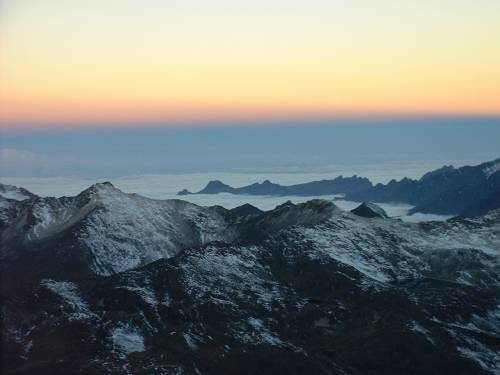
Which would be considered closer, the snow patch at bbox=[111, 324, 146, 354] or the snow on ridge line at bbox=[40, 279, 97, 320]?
the snow patch at bbox=[111, 324, 146, 354]

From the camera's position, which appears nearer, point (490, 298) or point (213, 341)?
point (213, 341)

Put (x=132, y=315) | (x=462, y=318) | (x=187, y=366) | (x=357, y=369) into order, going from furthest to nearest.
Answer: (x=462, y=318), (x=132, y=315), (x=357, y=369), (x=187, y=366)

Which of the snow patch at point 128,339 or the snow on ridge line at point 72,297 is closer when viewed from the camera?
the snow patch at point 128,339

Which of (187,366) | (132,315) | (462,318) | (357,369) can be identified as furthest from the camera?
(462,318)

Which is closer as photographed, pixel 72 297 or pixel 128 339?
pixel 128 339

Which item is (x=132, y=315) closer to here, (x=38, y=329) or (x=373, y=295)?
(x=38, y=329)

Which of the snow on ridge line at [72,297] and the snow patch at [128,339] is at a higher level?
the snow on ridge line at [72,297]

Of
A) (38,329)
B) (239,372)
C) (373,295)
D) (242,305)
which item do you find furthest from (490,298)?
(38,329)

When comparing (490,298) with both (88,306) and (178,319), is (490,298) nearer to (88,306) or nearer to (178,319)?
(178,319)

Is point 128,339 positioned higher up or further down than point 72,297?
further down

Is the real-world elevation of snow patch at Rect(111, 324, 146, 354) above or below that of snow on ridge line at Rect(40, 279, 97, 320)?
below
